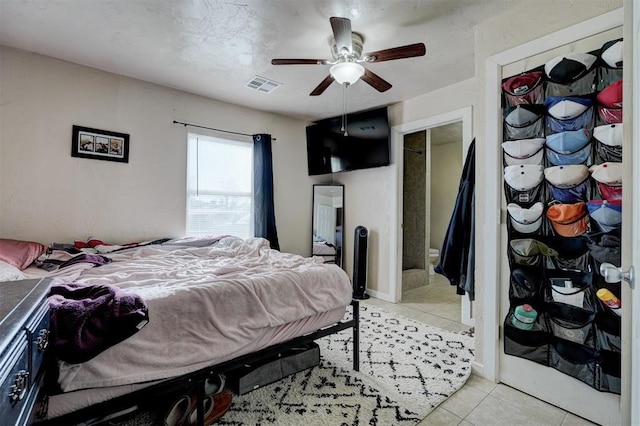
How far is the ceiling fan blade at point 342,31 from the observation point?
1775 mm

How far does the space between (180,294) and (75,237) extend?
83.4 inches

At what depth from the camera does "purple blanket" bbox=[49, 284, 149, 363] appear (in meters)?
1.09

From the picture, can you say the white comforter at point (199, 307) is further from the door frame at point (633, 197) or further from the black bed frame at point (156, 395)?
the door frame at point (633, 197)

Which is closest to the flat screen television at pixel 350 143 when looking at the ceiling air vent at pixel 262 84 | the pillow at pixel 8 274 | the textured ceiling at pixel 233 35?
the textured ceiling at pixel 233 35

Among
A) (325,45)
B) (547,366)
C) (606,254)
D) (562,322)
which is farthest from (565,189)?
(325,45)

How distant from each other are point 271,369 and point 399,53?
2279 millimetres

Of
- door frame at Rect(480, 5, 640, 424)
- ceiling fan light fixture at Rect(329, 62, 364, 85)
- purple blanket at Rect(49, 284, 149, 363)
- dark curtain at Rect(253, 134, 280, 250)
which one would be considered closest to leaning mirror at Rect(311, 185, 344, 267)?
dark curtain at Rect(253, 134, 280, 250)

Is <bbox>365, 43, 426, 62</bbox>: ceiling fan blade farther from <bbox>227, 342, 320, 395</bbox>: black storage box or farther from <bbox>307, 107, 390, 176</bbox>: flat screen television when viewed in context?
<bbox>227, 342, 320, 395</bbox>: black storage box

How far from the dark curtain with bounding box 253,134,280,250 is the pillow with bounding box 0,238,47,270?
2.12 metres

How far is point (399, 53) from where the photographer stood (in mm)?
1993

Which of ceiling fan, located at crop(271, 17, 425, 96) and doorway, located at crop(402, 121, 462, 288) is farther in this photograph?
doorway, located at crop(402, 121, 462, 288)

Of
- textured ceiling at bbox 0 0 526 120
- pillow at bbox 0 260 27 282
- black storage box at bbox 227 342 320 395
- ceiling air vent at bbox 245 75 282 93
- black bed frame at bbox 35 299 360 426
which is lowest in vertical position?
black storage box at bbox 227 342 320 395

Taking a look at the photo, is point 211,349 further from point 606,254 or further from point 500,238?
point 606,254

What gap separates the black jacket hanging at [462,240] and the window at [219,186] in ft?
8.32
